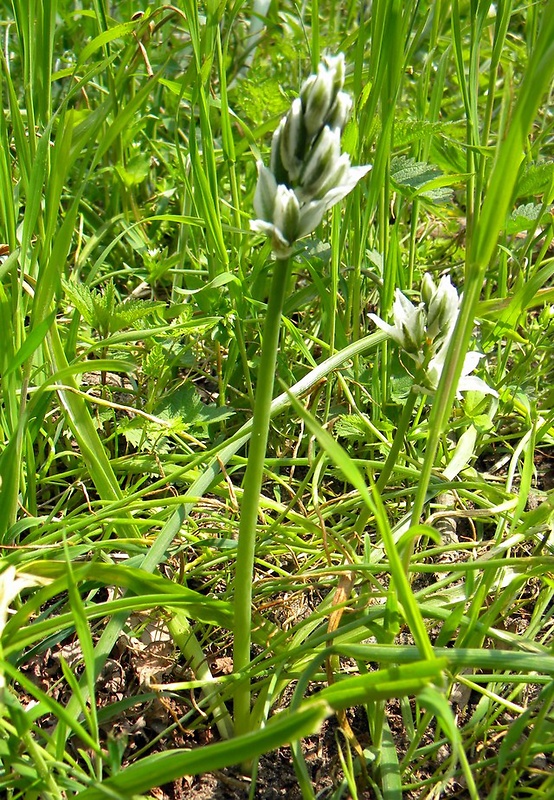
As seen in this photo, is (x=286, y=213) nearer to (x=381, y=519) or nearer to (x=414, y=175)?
(x=381, y=519)

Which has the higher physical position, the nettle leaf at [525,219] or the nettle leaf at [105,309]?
the nettle leaf at [525,219]

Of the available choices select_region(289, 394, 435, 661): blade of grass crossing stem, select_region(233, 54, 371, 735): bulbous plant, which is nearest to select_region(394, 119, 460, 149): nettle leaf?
select_region(233, 54, 371, 735): bulbous plant

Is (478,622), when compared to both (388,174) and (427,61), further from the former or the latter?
(427,61)

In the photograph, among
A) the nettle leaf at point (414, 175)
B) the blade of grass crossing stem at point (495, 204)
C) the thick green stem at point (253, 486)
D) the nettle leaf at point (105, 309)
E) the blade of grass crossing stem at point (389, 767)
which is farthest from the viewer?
the nettle leaf at point (414, 175)

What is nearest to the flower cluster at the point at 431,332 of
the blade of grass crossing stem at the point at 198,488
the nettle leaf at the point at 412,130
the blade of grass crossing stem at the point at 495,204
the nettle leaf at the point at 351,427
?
the blade of grass crossing stem at the point at 495,204

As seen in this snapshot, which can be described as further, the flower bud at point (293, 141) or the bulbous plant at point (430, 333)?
the bulbous plant at point (430, 333)

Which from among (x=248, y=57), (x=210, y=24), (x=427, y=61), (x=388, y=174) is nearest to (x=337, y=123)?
(x=388, y=174)

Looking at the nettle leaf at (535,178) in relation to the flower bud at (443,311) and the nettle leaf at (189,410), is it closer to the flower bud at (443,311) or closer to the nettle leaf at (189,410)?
the flower bud at (443,311)
